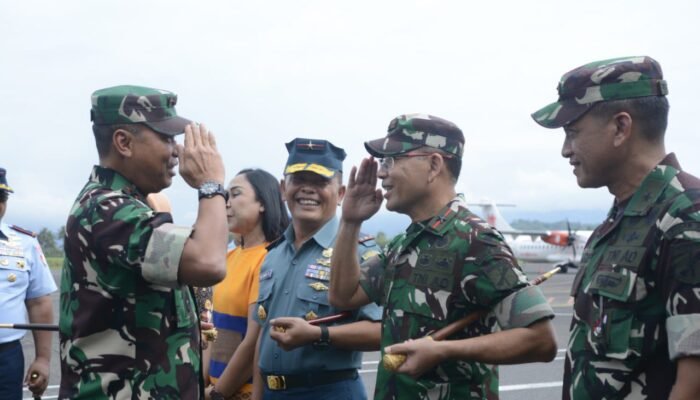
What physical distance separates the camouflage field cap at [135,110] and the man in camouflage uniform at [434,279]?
0.92m

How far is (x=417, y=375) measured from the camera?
3.00 m

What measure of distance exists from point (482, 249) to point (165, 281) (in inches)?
48.1

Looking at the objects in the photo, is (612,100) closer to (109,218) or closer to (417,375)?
(417,375)

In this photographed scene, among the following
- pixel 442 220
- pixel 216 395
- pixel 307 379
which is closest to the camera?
pixel 442 220

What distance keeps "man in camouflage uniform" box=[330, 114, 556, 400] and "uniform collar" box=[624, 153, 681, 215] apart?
1.87 feet

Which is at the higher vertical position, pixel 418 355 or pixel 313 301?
pixel 418 355

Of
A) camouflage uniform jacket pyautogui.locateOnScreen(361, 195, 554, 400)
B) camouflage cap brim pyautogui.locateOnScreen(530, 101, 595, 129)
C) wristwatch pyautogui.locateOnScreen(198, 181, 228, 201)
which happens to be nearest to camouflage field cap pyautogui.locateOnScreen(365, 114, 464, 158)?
camouflage uniform jacket pyautogui.locateOnScreen(361, 195, 554, 400)

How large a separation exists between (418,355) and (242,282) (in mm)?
2025

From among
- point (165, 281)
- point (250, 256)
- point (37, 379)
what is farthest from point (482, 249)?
point (37, 379)

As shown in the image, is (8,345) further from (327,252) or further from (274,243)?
(327,252)

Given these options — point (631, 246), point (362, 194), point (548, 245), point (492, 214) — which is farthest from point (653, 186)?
point (492, 214)

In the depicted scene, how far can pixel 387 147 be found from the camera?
357cm

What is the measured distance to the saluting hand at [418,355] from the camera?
9.71ft

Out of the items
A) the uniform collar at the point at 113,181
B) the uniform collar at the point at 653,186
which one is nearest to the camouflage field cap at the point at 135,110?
the uniform collar at the point at 113,181
